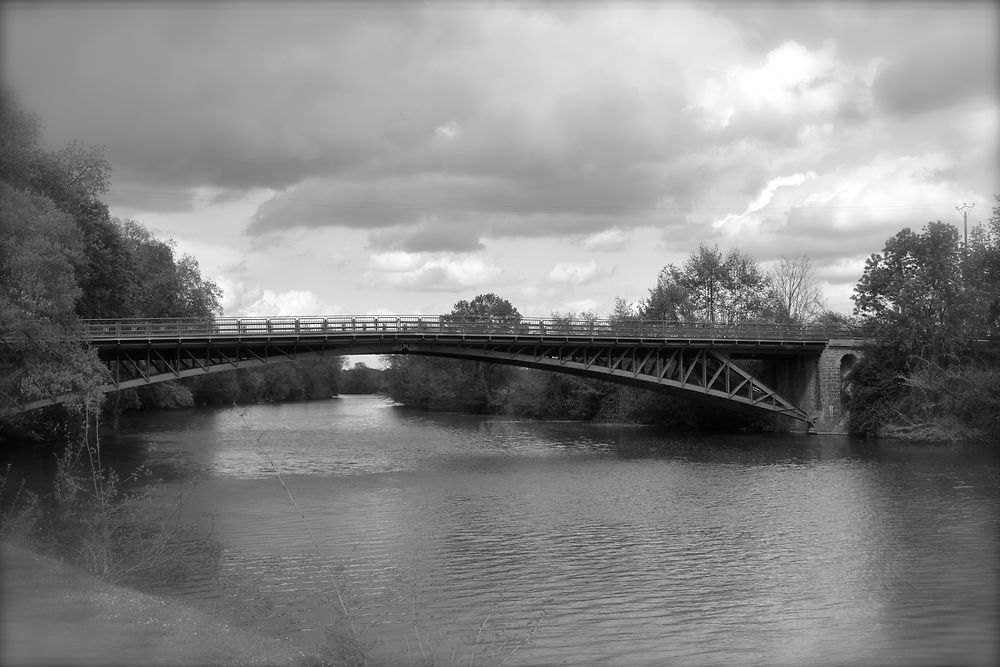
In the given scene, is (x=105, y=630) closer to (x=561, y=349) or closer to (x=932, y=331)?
(x=561, y=349)

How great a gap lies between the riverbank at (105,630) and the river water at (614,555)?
1.54 metres

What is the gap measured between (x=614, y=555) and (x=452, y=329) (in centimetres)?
2985

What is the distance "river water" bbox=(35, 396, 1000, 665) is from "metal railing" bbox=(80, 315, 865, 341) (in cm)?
689

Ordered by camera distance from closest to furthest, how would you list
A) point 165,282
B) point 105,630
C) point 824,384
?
1. point 105,630
2. point 824,384
3. point 165,282

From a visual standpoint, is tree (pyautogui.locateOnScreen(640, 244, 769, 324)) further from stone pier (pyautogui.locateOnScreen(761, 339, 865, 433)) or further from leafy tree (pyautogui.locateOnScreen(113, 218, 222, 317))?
leafy tree (pyautogui.locateOnScreen(113, 218, 222, 317))

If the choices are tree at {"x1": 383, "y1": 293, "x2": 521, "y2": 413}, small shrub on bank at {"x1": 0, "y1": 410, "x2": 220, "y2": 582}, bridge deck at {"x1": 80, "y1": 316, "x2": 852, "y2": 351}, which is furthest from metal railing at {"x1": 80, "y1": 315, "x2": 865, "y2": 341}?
tree at {"x1": 383, "y1": 293, "x2": 521, "y2": 413}

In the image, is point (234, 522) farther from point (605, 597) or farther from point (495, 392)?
point (495, 392)

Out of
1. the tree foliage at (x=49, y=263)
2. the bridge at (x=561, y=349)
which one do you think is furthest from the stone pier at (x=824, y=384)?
the tree foliage at (x=49, y=263)

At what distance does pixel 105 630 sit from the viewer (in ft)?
37.7

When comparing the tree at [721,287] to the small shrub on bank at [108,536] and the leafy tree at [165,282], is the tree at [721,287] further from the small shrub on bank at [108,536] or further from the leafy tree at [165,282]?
the small shrub on bank at [108,536]

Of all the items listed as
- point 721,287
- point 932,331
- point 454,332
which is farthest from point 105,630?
point 721,287

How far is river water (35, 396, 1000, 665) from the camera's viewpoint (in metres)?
15.1

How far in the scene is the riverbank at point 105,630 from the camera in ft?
32.8

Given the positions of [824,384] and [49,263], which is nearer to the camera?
[49,263]
